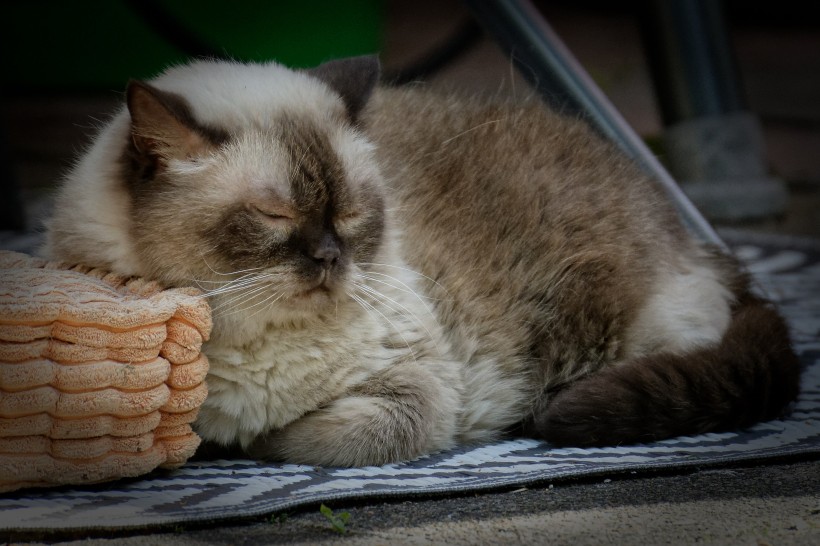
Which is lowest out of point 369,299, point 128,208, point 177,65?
point 369,299

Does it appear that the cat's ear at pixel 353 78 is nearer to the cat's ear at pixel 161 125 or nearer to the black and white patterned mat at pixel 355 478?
the cat's ear at pixel 161 125

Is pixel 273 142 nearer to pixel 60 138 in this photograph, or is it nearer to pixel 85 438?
pixel 85 438

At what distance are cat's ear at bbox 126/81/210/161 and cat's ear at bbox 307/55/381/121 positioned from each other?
0.40 meters

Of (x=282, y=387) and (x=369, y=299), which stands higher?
(x=369, y=299)

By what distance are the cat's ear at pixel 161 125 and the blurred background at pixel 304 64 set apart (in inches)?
50.4

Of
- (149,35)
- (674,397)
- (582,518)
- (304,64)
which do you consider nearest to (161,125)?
(582,518)

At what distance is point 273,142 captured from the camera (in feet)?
6.07

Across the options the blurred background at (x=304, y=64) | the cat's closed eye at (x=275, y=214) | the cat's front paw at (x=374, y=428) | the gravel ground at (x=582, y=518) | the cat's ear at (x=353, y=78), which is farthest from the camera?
the blurred background at (x=304, y=64)

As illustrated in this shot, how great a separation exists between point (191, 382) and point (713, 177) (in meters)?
3.41

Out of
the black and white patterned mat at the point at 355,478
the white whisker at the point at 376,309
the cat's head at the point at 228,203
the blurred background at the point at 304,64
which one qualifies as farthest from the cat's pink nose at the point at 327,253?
the blurred background at the point at 304,64

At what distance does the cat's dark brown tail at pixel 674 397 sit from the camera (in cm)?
203

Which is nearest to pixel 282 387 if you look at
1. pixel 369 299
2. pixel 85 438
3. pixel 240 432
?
pixel 240 432

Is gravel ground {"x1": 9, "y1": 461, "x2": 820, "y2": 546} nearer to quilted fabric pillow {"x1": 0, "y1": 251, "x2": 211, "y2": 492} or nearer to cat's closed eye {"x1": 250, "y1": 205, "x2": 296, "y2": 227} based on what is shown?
quilted fabric pillow {"x1": 0, "y1": 251, "x2": 211, "y2": 492}

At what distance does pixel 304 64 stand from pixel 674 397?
253cm
